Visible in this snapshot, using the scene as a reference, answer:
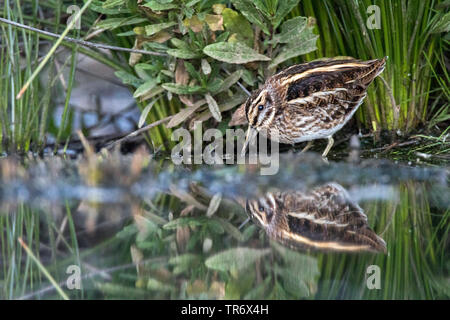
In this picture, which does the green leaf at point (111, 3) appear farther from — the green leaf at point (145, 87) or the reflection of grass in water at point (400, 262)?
A: the reflection of grass in water at point (400, 262)

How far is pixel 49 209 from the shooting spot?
146 inches

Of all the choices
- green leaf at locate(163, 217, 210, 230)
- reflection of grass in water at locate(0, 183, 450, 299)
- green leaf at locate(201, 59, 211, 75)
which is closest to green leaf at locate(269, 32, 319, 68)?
green leaf at locate(201, 59, 211, 75)

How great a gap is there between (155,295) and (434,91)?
374 cm

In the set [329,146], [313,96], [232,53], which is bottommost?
[329,146]

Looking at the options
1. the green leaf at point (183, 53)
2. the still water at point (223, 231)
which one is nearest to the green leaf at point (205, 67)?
the green leaf at point (183, 53)

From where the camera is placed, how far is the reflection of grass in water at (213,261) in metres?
2.54

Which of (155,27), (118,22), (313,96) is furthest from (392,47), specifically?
(118,22)

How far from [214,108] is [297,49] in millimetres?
733

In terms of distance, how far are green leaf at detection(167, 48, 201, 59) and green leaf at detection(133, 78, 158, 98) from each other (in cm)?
34

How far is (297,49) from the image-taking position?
495cm

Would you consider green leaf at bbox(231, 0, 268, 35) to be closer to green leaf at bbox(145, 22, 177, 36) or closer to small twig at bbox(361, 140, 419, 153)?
green leaf at bbox(145, 22, 177, 36)

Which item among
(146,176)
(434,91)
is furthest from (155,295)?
(434,91)

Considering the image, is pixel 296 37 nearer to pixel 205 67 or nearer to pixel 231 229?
pixel 205 67

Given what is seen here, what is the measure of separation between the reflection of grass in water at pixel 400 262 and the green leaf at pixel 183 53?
194cm
